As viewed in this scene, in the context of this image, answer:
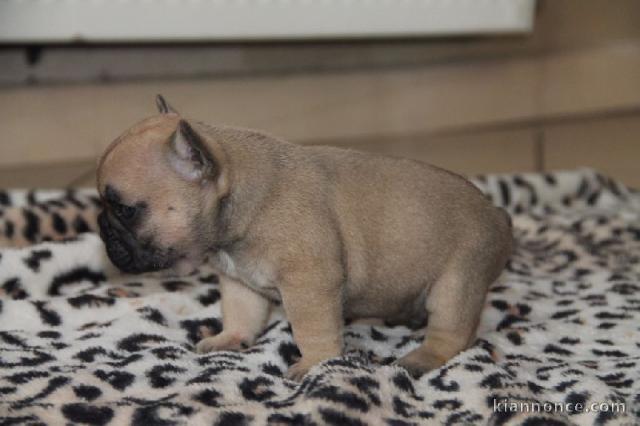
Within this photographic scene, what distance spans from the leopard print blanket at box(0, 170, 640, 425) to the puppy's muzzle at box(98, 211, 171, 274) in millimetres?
178

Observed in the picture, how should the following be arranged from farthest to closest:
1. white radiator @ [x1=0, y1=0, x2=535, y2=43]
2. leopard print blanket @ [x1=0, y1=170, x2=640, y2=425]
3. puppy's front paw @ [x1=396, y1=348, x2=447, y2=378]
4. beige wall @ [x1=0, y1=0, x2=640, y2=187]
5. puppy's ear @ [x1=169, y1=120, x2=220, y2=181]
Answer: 1. beige wall @ [x1=0, y1=0, x2=640, y2=187]
2. white radiator @ [x1=0, y1=0, x2=535, y2=43]
3. puppy's front paw @ [x1=396, y1=348, x2=447, y2=378]
4. puppy's ear @ [x1=169, y1=120, x2=220, y2=181]
5. leopard print blanket @ [x1=0, y1=170, x2=640, y2=425]

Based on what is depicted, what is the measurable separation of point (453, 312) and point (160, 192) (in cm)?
61

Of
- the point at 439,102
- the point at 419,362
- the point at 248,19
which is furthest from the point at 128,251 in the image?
the point at 439,102

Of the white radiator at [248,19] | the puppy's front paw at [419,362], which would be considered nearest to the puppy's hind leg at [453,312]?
the puppy's front paw at [419,362]

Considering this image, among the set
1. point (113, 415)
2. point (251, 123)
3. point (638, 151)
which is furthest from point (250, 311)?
point (638, 151)

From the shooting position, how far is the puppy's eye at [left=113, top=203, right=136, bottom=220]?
1604 millimetres

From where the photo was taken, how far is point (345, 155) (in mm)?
1843

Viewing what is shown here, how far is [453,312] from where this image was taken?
5.76 ft

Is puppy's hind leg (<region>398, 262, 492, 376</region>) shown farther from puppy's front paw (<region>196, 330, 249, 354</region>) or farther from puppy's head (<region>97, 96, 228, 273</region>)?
puppy's head (<region>97, 96, 228, 273</region>)

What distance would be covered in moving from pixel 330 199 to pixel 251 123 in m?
1.52

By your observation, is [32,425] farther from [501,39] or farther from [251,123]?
[501,39]

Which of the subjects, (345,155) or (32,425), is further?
(345,155)

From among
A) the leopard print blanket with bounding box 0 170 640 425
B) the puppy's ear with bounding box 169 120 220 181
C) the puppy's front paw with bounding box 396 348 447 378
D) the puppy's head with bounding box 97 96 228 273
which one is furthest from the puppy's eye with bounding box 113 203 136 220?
the puppy's front paw with bounding box 396 348 447 378

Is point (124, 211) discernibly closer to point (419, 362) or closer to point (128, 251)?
point (128, 251)
